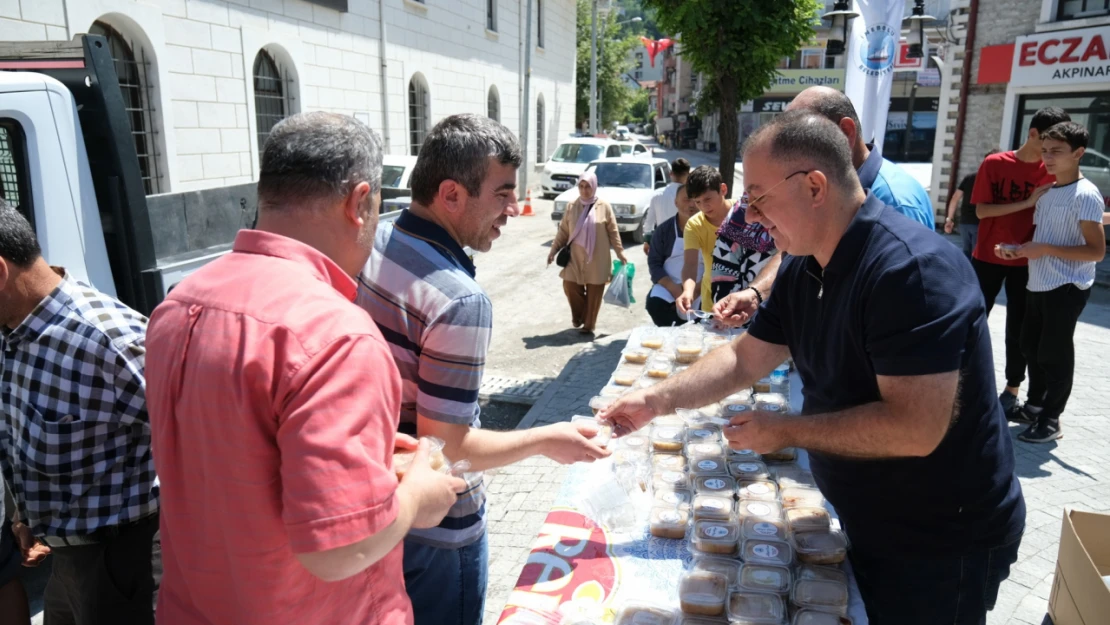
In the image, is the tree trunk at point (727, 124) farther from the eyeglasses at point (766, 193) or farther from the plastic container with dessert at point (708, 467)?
the eyeglasses at point (766, 193)

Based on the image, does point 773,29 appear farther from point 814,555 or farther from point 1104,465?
point 814,555

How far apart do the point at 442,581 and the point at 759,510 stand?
0.97 meters

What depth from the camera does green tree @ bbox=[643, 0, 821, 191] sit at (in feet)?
23.1

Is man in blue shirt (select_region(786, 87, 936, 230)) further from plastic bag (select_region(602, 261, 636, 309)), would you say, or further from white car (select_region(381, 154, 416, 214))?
white car (select_region(381, 154, 416, 214))

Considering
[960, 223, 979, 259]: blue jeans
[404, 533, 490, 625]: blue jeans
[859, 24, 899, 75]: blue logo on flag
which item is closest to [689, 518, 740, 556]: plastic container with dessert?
[404, 533, 490, 625]: blue jeans

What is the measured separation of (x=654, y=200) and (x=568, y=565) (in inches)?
256

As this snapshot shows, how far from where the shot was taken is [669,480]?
2408 mm

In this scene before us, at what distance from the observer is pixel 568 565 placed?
2.07 metres

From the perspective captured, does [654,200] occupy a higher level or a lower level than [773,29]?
lower

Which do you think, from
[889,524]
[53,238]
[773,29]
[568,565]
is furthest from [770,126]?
[773,29]

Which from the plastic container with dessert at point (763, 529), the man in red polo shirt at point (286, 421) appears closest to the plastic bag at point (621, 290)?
the plastic container with dessert at point (763, 529)

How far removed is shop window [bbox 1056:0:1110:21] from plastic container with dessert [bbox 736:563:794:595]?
13838 mm

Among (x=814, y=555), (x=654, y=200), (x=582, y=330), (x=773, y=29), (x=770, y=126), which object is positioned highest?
(x=773, y=29)

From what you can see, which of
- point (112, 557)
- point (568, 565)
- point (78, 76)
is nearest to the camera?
Result: point (568, 565)
